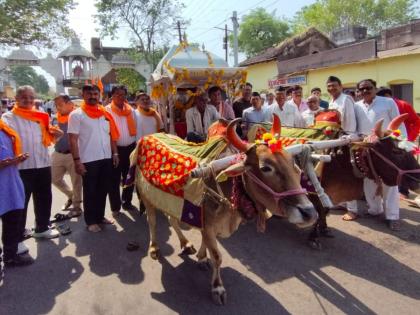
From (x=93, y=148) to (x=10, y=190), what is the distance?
130cm

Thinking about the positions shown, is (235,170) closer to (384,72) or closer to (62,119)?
(62,119)

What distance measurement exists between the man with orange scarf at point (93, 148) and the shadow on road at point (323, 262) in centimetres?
199

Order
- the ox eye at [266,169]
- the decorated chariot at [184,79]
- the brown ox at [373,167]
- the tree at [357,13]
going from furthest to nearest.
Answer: the tree at [357,13]
the decorated chariot at [184,79]
the brown ox at [373,167]
the ox eye at [266,169]

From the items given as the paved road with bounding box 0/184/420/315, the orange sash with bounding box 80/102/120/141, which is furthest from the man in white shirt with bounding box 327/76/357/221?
the orange sash with bounding box 80/102/120/141

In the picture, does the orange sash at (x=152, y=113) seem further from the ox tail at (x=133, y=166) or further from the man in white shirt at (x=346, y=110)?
the man in white shirt at (x=346, y=110)

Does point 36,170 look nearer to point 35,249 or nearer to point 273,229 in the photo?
point 35,249

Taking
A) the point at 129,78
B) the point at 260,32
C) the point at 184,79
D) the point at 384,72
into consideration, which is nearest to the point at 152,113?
the point at 184,79

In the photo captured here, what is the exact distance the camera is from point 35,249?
448cm

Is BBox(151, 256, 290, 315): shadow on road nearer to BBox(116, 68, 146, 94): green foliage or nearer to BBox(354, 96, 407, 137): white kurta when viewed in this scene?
BBox(354, 96, 407, 137): white kurta

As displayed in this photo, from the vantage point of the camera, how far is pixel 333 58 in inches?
673

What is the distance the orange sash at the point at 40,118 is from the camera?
13.7ft

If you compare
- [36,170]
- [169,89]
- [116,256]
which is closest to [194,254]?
[116,256]

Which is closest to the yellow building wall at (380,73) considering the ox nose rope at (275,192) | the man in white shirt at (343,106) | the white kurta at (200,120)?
the man in white shirt at (343,106)

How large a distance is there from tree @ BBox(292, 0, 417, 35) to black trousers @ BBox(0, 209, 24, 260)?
38.0m
